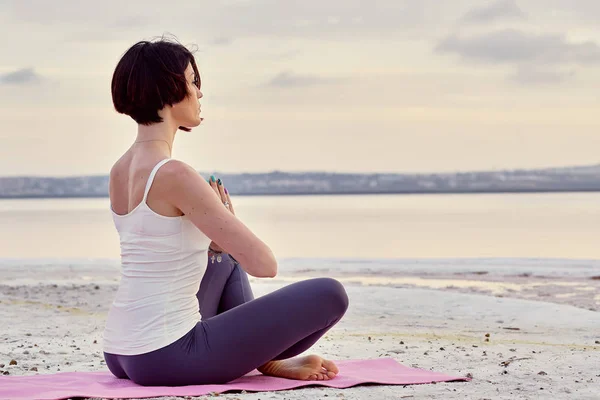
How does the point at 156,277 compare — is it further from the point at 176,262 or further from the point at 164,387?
the point at 164,387

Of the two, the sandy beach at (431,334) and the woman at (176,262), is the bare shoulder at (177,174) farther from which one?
the sandy beach at (431,334)

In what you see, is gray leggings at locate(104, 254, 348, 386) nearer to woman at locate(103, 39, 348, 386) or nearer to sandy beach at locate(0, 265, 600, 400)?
woman at locate(103, 39, 348, 386)

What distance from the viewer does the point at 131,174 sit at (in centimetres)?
358

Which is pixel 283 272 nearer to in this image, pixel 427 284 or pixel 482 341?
pixel 427 284

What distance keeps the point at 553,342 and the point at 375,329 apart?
1.36m

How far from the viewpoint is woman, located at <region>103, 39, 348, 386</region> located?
3.46 meters

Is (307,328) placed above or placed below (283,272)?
above

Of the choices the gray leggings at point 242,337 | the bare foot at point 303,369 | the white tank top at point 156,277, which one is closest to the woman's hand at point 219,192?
the white tank top at point 156,277

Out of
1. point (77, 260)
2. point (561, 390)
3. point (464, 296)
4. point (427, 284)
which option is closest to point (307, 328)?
point (561, 390)

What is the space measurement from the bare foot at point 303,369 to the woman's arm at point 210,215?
→ 778mm

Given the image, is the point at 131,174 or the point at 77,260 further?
the point at 77,260

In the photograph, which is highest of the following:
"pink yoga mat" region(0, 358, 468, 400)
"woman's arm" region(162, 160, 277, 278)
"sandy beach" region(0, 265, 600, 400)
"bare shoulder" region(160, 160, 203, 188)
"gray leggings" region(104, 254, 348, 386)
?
"bare shoulder" region(160, 160, 203, 188)

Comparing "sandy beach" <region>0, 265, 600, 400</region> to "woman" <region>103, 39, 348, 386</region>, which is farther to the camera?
"sandy beach" <region>0, 265, 600, 400</region>

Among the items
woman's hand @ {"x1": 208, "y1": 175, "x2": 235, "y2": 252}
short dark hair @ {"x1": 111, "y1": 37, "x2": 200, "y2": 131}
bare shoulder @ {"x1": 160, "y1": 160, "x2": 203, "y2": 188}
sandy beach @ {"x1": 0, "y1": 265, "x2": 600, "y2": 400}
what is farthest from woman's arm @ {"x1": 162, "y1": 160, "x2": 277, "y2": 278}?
sandy beach @ {"x1": 0, "y1": 265, "x2": 600, "y2": 400}
